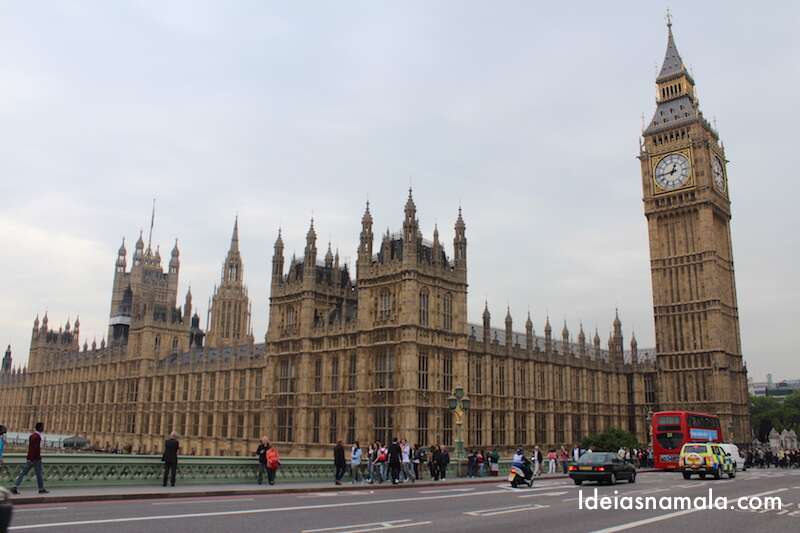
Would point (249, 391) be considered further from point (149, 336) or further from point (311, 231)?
point (149, 336)

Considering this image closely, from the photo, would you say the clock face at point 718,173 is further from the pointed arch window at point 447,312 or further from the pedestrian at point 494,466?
the pedestrian at point 494,466

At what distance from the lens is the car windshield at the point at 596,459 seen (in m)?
29.0

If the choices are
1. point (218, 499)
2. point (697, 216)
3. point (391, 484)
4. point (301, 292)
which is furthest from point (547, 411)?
point (218, 499)

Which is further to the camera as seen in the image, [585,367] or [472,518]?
[585,367]

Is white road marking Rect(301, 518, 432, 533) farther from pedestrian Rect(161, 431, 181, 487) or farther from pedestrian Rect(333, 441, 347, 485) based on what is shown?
pedestrian Rect(333, 441, 347, 485)

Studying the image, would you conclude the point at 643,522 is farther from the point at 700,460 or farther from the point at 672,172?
the point at 672,172

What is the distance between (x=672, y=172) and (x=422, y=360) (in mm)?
46926

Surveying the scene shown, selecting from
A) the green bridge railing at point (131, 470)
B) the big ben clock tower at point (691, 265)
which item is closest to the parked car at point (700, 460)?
the green bridge railing at point (131, 470)

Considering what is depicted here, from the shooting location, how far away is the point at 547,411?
208 ft

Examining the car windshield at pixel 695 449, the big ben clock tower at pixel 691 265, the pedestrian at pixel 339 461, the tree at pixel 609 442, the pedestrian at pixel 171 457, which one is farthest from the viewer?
the big ben clock tower at pixel 691 265

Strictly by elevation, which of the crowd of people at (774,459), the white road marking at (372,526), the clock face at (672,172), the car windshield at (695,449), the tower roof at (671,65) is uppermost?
the tower roof at (671,65)

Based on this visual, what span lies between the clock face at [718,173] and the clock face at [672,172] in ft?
10.3

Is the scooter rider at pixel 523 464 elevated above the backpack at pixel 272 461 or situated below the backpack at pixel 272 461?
below

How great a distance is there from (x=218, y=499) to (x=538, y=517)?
10221 millimetres
